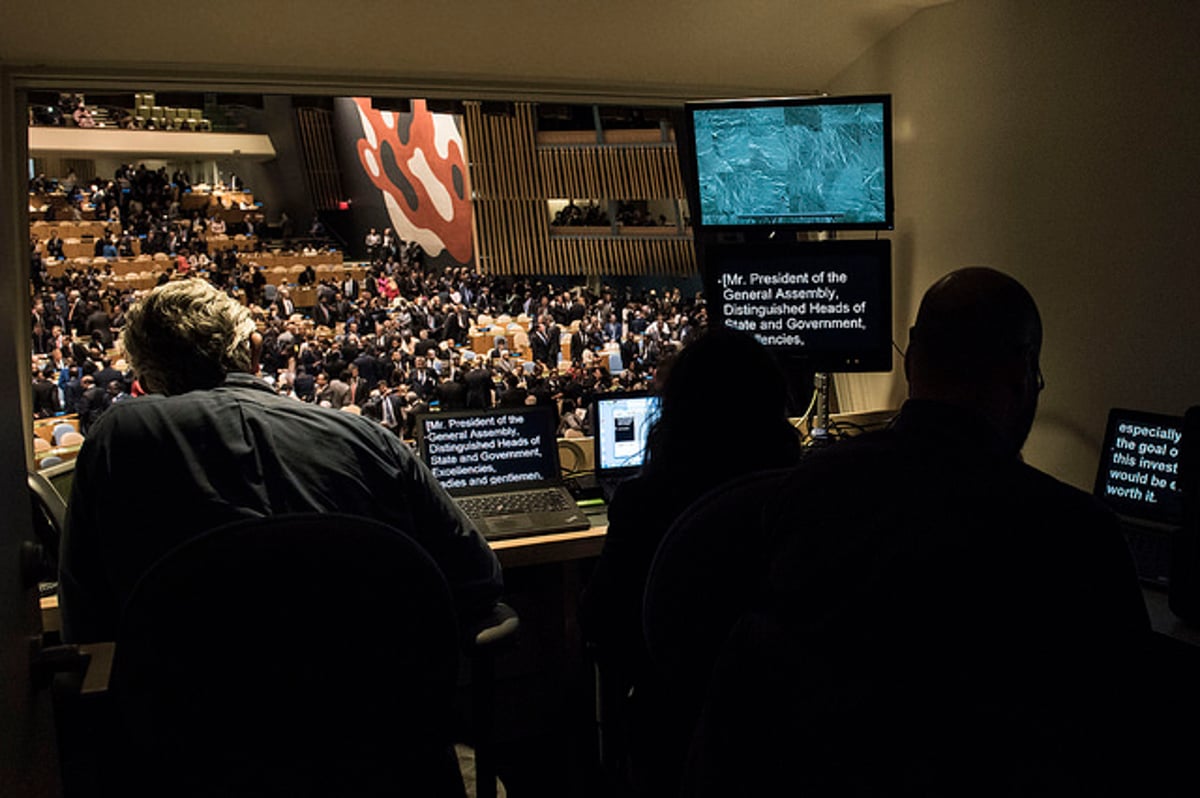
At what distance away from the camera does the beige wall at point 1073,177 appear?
221 cm

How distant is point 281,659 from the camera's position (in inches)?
46.3

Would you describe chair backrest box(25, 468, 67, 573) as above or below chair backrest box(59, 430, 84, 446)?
below

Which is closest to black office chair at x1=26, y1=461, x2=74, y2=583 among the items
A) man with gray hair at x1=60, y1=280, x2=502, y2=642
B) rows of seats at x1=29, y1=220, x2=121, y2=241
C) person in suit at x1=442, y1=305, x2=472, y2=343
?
man with gray hair at x1=60, y1=280, x2=502, y2=642

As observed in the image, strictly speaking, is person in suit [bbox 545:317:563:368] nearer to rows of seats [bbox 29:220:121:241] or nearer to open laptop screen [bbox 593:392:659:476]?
rows of seats [bbox 29:220:121:241]

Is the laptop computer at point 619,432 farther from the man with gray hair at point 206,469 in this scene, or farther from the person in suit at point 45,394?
the person in suit at point 45,394

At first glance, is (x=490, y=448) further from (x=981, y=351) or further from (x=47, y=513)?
(x=981, y=351)

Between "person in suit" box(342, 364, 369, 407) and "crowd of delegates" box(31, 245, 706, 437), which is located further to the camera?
"person in suit" box(342, 364, 369, 407)

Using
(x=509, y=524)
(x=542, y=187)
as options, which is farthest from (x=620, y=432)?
(x=542, y=187)

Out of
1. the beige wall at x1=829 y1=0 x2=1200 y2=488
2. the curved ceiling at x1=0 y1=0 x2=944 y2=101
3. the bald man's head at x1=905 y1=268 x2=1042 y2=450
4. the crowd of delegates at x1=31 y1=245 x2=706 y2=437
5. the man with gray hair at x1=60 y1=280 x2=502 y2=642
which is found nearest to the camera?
the bald man's head at x1=905 y1=268 x2=1042 y2=450

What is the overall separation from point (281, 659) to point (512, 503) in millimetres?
1444

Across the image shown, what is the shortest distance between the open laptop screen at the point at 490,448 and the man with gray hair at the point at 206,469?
0.83m

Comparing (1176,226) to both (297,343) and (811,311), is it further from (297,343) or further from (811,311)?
(297,343)

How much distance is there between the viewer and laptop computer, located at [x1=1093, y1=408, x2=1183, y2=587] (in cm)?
210

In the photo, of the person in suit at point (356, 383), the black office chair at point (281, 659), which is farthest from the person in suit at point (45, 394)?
the black office chair at point (281, 659)
